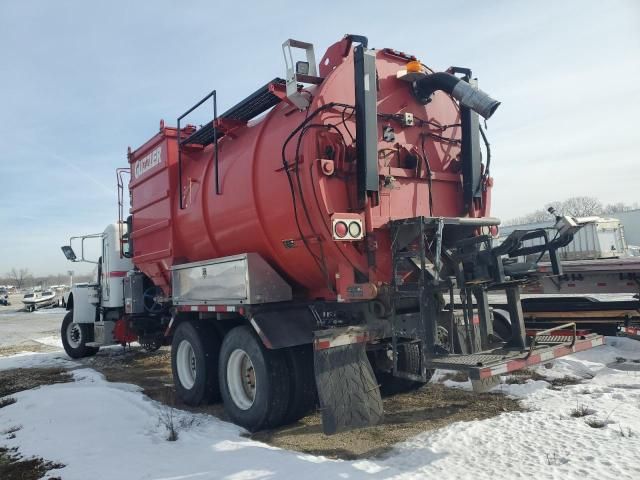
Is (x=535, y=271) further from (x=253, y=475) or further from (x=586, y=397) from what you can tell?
(x=253, y=475)

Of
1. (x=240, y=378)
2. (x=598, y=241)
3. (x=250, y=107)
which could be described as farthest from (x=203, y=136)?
(x=598, y=241)

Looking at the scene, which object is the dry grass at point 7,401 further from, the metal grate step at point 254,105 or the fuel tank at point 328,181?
the metal grate step at point 254,105

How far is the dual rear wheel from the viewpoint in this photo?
5.32m

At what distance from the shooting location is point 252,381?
587 centimetres

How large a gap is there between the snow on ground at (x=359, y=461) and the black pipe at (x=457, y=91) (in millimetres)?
2898

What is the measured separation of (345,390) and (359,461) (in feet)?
2.02

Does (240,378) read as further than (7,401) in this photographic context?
No

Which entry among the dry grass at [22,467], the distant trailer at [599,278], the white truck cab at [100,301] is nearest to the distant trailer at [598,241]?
the distant trailer at [599,278]

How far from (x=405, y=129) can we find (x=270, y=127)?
1.47 meters

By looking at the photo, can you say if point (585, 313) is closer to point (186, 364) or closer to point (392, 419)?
point (392, 419)

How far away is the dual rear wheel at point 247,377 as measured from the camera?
17.5 ft

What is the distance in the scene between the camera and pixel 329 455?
4.55m

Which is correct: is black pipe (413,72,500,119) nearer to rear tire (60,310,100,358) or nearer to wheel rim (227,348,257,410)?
wheel rim (227,348,257,410)

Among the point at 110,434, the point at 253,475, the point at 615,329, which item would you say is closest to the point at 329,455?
the point at 253,475
